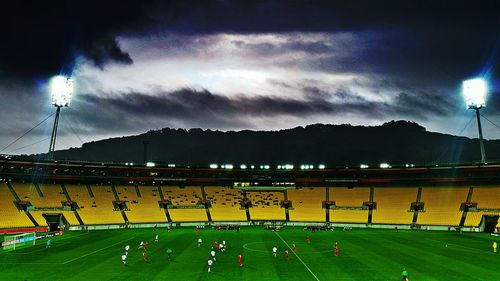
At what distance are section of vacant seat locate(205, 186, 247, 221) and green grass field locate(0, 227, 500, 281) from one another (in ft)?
84.1

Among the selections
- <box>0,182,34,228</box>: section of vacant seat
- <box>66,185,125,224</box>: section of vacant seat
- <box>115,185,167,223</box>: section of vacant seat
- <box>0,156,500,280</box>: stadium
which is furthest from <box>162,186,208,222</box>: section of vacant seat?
<box>0,182,34,228</box>: section of vacant seat

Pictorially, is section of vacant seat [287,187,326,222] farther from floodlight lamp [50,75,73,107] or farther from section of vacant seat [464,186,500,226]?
floodlight lamp [50,75,73,107]

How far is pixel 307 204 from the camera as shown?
88.4 meters

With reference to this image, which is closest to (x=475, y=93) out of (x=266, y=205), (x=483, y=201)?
(x=483, y=201)

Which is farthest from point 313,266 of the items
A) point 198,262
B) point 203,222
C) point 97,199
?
point 97,199

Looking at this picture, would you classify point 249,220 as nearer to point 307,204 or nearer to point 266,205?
point 266,205

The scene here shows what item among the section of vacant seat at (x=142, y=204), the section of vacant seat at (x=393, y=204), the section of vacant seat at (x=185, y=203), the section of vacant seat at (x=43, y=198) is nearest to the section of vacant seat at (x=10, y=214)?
the section of vacant seat at (x=43, y=198)

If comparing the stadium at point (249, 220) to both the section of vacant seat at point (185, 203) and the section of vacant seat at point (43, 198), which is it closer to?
the section of vacant seat at point (43, 198)

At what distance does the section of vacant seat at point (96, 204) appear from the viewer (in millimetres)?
74438

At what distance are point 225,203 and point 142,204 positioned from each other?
760 inches

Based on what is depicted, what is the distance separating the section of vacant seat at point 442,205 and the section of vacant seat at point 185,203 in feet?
153

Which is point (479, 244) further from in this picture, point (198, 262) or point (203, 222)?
point (203, 222)

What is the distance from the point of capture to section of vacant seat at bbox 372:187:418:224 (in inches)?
3055

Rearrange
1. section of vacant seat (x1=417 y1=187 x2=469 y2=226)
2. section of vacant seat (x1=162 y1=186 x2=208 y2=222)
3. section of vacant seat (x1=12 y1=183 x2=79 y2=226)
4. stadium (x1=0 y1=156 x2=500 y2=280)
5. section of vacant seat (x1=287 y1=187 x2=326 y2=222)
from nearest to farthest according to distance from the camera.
→ 1. stadium (x1=0 y1=156 x2=500 y2=280)
2. section of vacant seat (x1=12 y1=183 x2=79 y2=226)
3. section of vacant seat (x1=417 y1=187 x2=469 y2=226)
4. section of vacant seat (x1=162 y1=186 x2=208 y2=222)
5. section of vacant seat (x1=287 y1=187 x2=326 y2=222)
